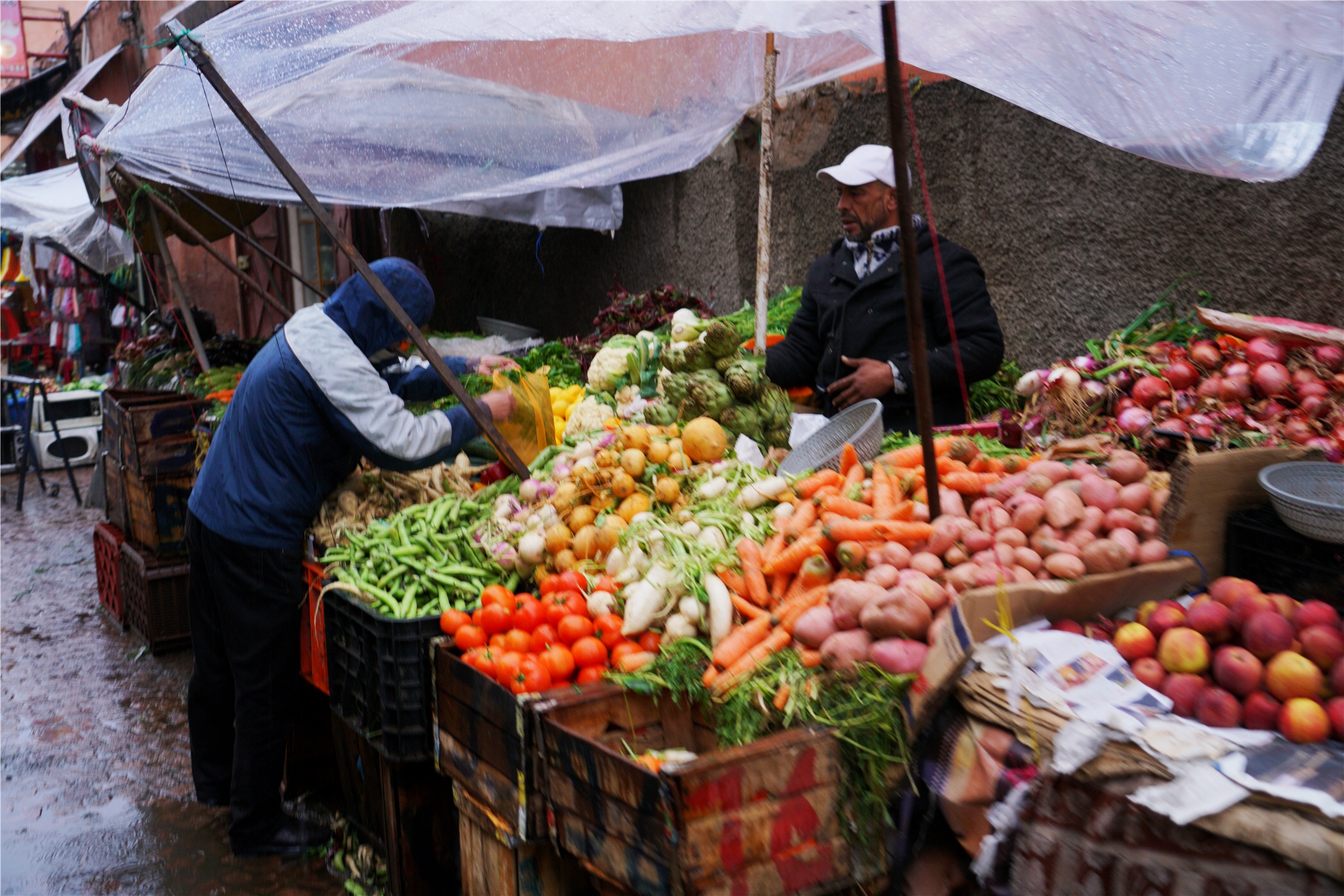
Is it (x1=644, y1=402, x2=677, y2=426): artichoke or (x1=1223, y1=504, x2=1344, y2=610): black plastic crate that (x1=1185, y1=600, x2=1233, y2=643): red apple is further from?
(x1=644, y1=402, x2=677, y2=426): artichoke

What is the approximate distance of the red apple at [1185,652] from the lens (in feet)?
7.43

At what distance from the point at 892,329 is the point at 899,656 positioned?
2378 millimetres

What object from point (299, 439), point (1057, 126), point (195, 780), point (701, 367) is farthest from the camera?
point (1057, 126)

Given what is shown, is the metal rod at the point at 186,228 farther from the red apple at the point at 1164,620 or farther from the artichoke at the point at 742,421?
the red apple at the point at 1164,620

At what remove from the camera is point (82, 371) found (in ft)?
62.5

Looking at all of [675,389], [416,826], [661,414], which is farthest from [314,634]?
[675,389]

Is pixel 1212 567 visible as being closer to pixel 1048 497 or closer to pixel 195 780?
pixel 1048 497

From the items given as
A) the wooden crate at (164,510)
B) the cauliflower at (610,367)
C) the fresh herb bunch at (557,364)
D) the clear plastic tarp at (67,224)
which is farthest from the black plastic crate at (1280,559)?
the clear plastic tarp at (67,224)

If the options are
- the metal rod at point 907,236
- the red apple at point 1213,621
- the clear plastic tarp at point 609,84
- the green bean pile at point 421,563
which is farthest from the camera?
the green bean pile at point 421,563

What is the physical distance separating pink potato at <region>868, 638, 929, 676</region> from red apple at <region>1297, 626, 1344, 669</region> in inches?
32.8

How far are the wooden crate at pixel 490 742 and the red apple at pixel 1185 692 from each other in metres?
1.54

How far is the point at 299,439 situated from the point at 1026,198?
410cm

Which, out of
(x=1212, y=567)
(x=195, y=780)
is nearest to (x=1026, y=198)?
(x=1212, y=567)

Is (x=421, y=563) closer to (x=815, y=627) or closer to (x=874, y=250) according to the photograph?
(x=815, y=627)
